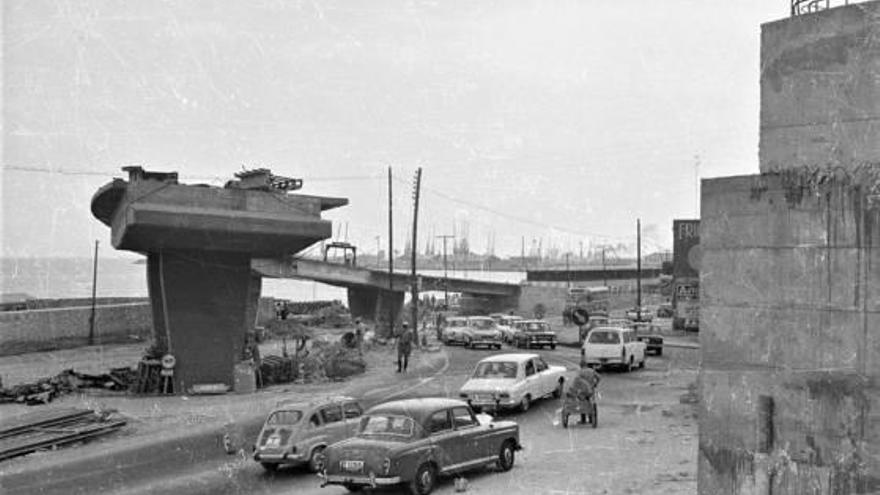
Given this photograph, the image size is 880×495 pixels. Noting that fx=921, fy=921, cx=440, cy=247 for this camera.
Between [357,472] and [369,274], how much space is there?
61.5 m

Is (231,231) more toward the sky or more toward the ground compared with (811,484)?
more toward the sky

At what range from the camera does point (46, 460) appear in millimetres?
19000

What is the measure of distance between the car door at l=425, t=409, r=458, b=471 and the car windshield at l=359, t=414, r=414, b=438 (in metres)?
0.36

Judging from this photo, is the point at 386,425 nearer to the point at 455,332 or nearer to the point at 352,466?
the point at 352,466

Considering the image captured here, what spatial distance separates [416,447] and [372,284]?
201ft

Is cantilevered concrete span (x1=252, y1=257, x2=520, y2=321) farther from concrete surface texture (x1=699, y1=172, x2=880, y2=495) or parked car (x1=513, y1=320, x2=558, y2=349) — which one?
concrete surface texture (x1=699, y1=172, x2=880, y2=495)

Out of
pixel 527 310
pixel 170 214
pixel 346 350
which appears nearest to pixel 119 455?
pixel 170 214

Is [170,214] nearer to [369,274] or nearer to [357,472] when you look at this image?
[357,472]

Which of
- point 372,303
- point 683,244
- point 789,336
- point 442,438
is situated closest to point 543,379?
point 442,438

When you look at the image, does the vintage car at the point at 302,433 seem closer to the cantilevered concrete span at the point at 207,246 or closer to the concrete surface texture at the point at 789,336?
the concrete surface texture at the point at 789,336

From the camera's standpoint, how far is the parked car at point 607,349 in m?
33.4

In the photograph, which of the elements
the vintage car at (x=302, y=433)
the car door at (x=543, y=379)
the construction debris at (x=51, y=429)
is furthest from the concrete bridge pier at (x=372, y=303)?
the vintage car at (x=302, y=433)

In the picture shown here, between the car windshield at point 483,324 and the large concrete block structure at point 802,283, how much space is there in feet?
122

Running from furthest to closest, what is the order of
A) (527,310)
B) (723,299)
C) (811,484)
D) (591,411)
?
(527,310), (591,411), (723,299), (811,484)
